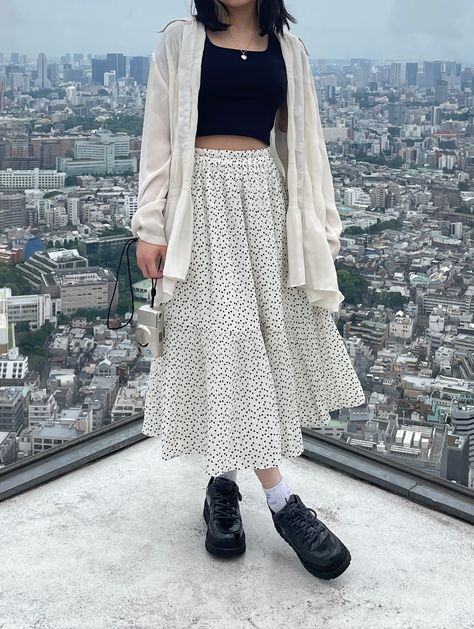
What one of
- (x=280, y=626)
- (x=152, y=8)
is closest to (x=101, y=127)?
(x=152, y=8)

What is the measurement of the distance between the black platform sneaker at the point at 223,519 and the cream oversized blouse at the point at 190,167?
0.49 metres

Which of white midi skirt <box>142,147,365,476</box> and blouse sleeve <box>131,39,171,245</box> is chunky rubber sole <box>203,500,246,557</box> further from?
blouse sleeve <box>131,39,171,245</box>

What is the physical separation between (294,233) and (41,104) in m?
1.27

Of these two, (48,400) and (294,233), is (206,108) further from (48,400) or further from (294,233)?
(48,400)

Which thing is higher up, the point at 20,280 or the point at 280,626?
the point at 20,280

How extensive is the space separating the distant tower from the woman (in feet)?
3.52

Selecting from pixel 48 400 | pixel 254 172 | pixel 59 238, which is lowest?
pixel 48 400

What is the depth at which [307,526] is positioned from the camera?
174cm

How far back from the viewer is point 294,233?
5.70 feet

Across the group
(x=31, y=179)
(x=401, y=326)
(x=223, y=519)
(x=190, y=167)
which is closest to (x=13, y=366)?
(x=31, y=179)

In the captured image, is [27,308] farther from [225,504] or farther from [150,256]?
[225,504]

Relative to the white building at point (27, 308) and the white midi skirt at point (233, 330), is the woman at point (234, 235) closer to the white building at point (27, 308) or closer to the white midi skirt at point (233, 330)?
the white midi skirt at point (233, 330)

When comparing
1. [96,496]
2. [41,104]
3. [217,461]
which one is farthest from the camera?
[41,104]

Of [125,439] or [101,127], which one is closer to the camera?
[125,439]
